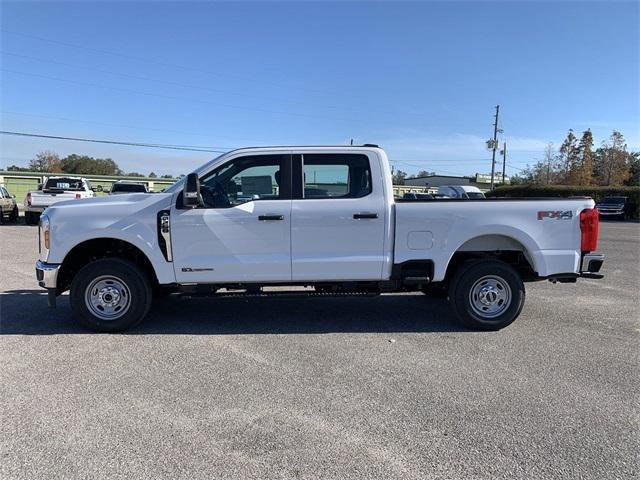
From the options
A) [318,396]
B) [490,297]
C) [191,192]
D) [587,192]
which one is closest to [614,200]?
[587,192]

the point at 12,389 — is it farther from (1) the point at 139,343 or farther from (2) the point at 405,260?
(2) the point at 405,260

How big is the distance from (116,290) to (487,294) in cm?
430

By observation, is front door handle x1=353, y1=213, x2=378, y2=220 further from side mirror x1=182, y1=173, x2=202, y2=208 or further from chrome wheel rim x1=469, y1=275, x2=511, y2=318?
side mirror x1=182, y1=173, x2=202, y2=208

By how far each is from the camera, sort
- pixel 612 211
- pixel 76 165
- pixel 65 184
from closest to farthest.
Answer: pixel 65 184 → pixel 612 211 → pixel 76 165

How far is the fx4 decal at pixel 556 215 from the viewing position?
567cm

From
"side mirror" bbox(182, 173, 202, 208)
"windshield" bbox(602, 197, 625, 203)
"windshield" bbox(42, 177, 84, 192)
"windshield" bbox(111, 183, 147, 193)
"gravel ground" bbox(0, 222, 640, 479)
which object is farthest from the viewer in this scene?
"windshield" bbox(602, 197, 625, 203)

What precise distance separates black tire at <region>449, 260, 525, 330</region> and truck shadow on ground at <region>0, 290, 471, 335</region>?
275 millimetres

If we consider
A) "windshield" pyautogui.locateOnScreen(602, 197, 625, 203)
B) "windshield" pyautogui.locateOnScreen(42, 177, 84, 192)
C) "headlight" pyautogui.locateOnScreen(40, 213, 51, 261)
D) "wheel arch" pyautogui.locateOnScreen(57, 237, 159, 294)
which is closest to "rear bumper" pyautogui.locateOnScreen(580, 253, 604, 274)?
"wheel arch" pyautogui.locateOnScreen(57, 237, 159, 294)

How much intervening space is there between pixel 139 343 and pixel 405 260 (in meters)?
3.07

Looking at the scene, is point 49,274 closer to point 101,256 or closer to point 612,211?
point 101,256

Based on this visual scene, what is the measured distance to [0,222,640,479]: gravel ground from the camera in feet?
9.87

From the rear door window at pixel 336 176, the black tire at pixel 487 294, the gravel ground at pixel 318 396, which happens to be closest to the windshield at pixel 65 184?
the gravel ground at pixel 318 396

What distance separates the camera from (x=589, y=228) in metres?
5.68

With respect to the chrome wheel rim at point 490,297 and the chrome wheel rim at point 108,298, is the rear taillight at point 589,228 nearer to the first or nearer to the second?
the chrome wheel rim at point 490,297
